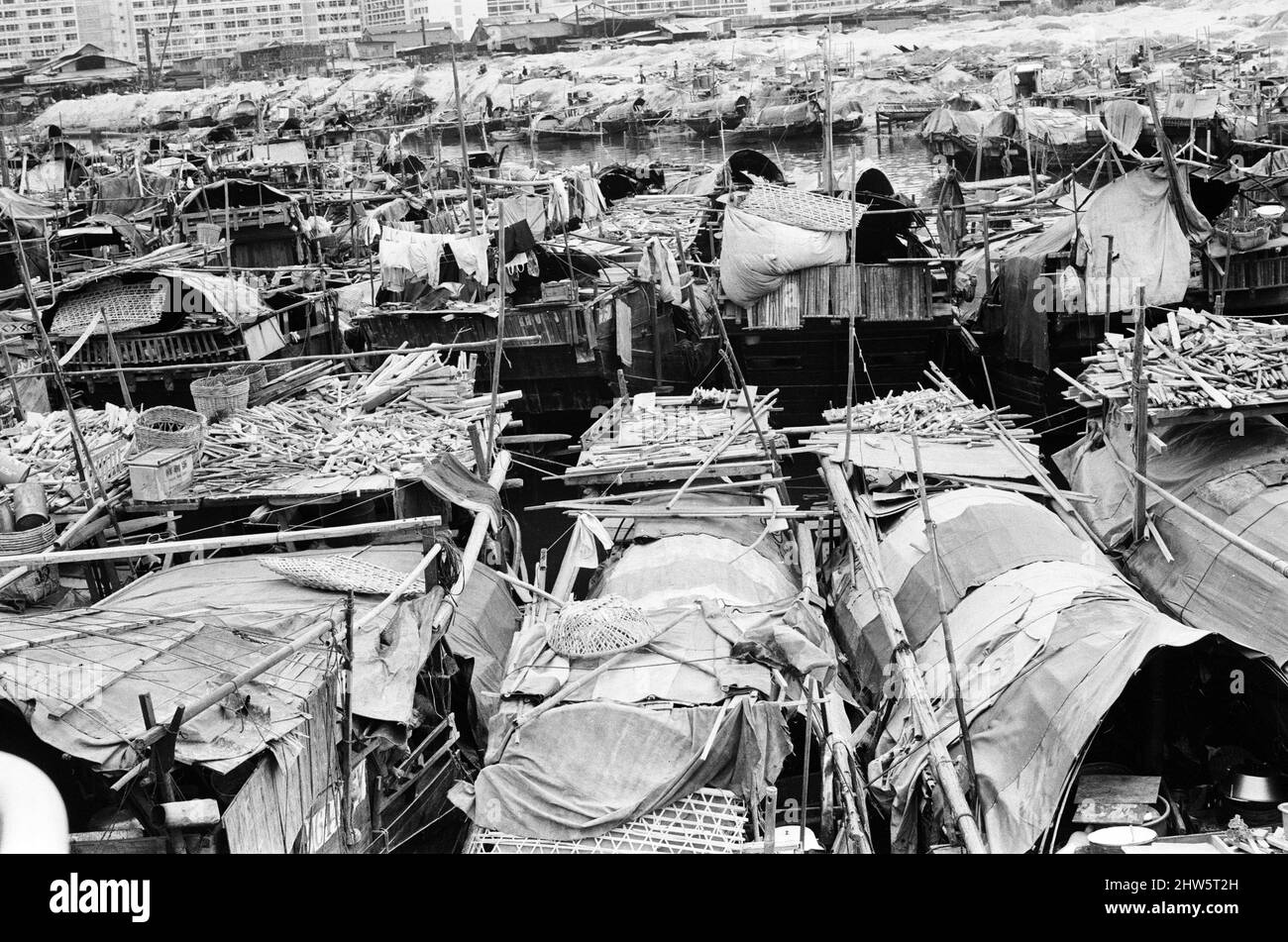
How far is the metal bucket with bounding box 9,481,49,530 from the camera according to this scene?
12227mm

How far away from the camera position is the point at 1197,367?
13.2m

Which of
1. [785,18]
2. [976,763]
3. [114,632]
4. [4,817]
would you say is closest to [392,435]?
[114,632]

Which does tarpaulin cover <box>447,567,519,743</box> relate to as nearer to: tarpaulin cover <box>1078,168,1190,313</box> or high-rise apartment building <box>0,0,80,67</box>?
tarpaulin cover <box>1078,168,1190,313</box>

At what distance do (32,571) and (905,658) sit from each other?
7.60 m

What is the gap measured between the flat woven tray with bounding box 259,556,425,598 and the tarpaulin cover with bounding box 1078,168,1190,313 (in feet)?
40.2

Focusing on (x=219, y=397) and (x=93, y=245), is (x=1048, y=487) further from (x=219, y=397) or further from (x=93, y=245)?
(x=93, y=245)

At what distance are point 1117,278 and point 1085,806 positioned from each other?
1182 centimetres

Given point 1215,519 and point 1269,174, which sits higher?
point 1269,174

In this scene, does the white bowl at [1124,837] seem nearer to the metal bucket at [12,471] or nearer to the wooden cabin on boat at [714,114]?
the metal bucket at [12,471]

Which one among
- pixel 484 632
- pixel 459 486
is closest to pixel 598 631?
pixel 484 632

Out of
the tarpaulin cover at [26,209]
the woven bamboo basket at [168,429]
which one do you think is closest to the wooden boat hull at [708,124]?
the tarpaulin cover at [26,209]

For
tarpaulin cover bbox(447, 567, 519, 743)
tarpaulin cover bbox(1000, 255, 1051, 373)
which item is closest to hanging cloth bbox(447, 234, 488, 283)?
tarpaulin cover bbox(1000, 255, 1051, 373)

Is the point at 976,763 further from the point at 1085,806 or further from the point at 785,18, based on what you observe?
the point at 785,18

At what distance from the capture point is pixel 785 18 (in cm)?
11012
